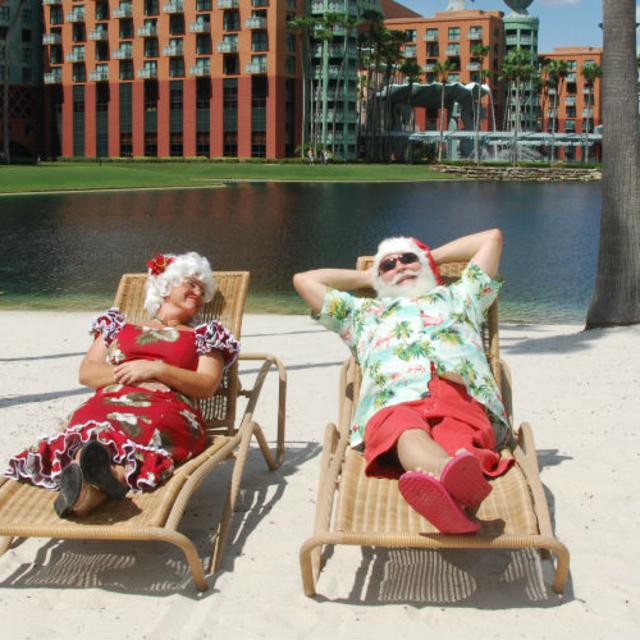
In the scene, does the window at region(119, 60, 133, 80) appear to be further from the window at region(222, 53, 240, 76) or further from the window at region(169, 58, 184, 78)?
the window at region(222, 53, 240, 76)

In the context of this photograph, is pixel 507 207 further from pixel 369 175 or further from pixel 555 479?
pixel 555 479

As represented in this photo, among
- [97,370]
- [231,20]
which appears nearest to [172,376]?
[97,370]

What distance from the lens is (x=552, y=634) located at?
3.26 metres

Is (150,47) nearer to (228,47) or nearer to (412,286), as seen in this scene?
(228,47)

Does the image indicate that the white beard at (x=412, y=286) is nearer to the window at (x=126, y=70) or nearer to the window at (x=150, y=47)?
the window at (x=150, y=47)

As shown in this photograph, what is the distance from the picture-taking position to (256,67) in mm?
77438

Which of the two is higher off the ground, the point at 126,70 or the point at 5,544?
the point at 126,70

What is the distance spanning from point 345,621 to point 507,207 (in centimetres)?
3763

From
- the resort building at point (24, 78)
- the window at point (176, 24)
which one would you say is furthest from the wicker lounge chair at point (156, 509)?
the resort building at point (24, 78)

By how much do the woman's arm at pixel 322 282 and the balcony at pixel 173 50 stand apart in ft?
263

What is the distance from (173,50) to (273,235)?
5960 cm

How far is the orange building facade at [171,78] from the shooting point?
77.8m

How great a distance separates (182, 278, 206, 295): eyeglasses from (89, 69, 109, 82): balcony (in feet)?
277

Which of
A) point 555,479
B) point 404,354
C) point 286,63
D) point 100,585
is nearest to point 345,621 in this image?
point 100,585
